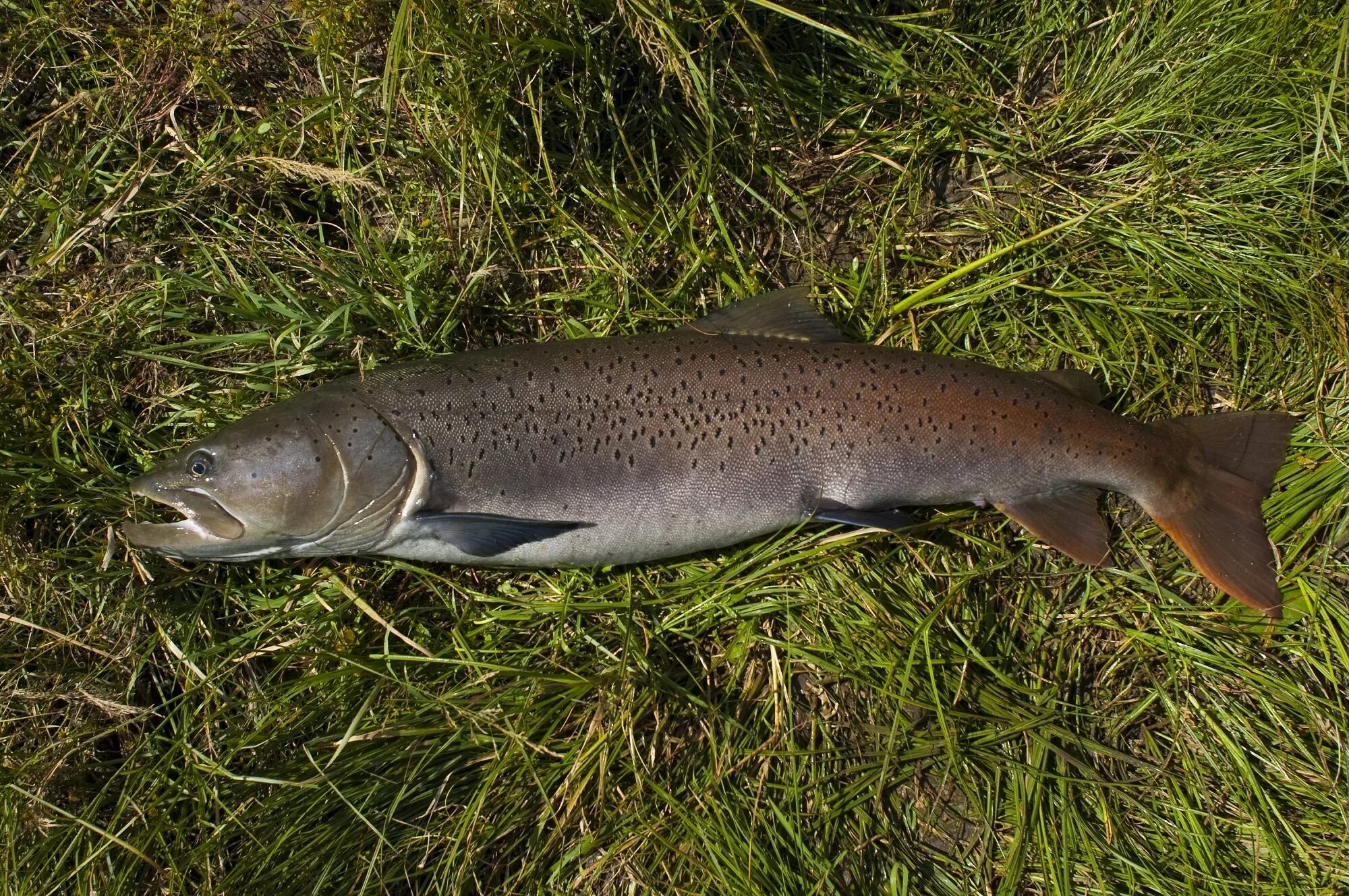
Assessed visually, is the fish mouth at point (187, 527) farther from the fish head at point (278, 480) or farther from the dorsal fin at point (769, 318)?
the dorsal fin at point (769, 318)

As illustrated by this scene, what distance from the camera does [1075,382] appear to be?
2.77m

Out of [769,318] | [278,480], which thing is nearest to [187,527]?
[278,480]

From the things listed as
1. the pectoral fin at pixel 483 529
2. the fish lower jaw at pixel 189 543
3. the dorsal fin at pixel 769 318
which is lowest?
the fish lower jaw at pixel 189 543

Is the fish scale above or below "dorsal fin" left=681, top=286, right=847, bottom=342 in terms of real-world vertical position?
below

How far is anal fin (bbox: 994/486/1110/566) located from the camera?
2725 millimetres

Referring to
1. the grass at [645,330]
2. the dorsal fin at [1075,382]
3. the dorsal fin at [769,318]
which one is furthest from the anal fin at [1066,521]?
the dorsal fin at [769,318]

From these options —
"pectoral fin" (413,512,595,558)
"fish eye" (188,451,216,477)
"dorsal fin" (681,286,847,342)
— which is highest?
"dorsal fin" (681,286,847,342)

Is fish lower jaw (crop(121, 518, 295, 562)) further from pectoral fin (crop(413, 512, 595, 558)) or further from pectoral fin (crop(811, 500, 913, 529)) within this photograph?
pectoral fin (crop(811, 500, 913, 529))

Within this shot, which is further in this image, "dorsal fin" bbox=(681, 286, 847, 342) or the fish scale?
"dorsal fin" bbox=(681, 286, 847, 342)

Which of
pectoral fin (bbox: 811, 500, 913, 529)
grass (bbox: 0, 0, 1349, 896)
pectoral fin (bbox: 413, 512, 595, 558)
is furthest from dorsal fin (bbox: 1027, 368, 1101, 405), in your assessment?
pectoral fin (bbox: 413, 512, 595, 558)

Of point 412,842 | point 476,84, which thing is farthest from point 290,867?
point 476,84

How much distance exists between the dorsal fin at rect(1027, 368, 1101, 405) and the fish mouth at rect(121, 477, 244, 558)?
9.10 ft

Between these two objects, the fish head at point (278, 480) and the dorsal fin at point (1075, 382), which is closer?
the fish head at point (278, 480)

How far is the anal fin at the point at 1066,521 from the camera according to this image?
272cm
